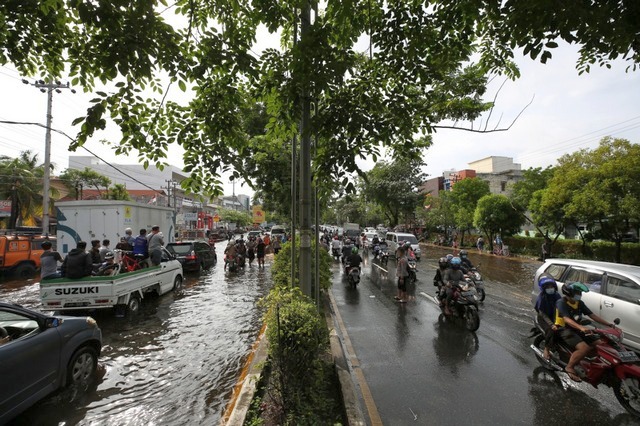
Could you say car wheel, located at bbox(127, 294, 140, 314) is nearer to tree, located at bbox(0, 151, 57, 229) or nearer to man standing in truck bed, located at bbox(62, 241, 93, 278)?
man standing in truck bed, located at bbox(62, 241, 93, 278)

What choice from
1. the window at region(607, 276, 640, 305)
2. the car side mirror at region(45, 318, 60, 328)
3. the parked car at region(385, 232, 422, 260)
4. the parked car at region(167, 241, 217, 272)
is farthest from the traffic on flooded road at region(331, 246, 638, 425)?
the parked car at region(385, 232, 422, 260)

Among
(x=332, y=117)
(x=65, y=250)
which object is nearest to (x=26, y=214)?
(x=65, y=250)

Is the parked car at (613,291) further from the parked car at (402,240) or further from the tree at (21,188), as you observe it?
the tree at (21,188)

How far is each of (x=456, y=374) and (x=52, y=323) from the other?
5567 millimetres

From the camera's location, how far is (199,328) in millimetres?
7781

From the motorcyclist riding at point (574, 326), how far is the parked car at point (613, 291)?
4.64 feet

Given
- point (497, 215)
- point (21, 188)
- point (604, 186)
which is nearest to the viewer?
point (604, 186)

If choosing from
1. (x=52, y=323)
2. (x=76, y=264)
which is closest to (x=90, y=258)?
(x=76, y=264)

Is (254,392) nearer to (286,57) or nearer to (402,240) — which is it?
(286,57)

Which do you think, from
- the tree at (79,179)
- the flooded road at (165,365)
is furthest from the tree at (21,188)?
the flooded road at (165,365)

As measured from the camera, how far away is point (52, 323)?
4.44m

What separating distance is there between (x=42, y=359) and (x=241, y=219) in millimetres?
81297

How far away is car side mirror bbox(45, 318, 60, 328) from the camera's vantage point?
4379mm

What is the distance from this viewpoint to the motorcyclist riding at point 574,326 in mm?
4707
